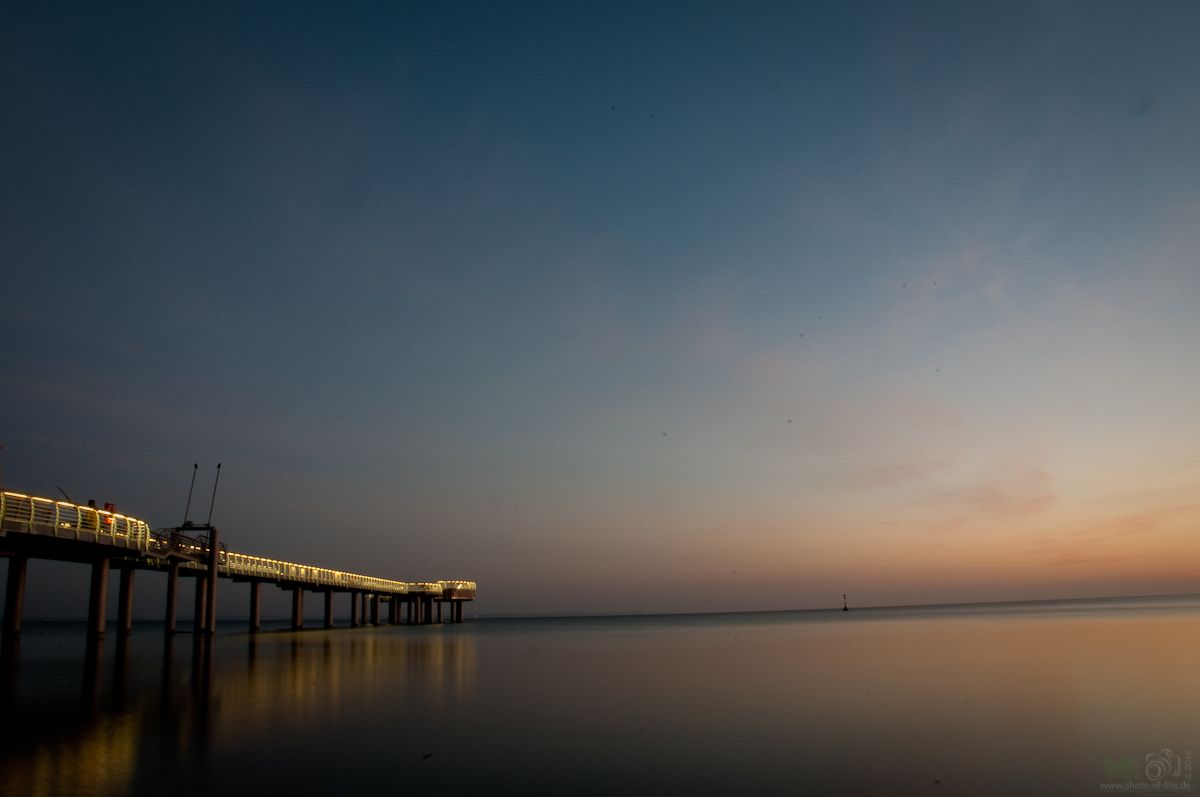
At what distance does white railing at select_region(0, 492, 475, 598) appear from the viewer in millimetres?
29469

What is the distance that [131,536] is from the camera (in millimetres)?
39188

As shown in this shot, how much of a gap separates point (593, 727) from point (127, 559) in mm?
37066

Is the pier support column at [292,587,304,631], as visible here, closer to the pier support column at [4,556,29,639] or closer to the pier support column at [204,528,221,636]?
the pier support column at [204,528,221,636]

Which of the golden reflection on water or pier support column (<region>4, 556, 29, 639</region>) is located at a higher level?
pier support column (<region>4, 556, 29, 639</region>)

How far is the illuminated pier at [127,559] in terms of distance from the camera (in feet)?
102

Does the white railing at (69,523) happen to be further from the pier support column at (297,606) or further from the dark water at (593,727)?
the pier support column at (297,606)

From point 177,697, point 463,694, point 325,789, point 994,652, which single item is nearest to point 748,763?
point 325,789

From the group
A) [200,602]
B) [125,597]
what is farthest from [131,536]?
[200,602]

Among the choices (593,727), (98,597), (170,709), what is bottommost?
(593,727)

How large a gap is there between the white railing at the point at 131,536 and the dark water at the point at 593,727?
17.3 feet

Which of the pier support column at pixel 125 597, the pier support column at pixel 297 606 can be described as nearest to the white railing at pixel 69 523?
the pier support column at pixel 125 597

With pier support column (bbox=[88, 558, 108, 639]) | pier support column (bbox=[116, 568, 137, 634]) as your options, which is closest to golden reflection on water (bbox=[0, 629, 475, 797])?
pier support column (bbox=[88, 558, 108, 639])

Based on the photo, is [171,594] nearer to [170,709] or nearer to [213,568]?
[213,568]

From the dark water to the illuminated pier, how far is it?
5196 millimetres
